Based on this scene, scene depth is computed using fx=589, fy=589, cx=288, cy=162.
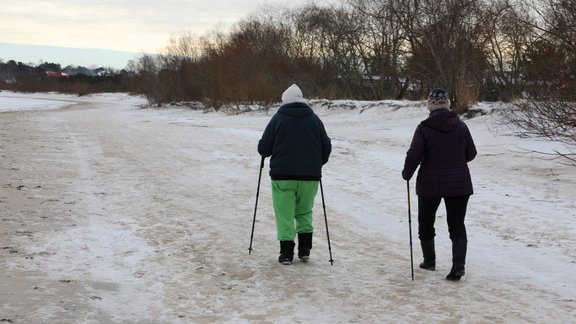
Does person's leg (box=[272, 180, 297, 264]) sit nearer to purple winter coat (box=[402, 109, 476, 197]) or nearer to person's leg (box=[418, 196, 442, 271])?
purple winter coat (box=[402, 109, 476, 197])

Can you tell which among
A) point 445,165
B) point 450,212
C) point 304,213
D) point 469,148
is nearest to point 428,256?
point 450,212

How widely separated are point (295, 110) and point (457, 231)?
204cm

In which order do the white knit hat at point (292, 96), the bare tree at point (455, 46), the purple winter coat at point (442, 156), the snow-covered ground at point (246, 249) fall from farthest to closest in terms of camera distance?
the bare tree at point (455, 46)
the white knit hat at point (292, 96)
the purple winter coat at point (442, 156)
the snow-covered ground at point (246, 249)

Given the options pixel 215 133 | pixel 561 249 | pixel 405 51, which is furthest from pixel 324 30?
pixel 561 249

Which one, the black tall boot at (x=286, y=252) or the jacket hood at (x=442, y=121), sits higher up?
the jacket hood at (x=442, y=121)

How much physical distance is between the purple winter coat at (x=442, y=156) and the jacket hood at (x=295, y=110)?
1.19 metres

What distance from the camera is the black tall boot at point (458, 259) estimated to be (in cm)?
574

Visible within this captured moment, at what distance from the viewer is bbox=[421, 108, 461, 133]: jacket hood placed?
18.6 feet

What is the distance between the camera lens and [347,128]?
26.4m

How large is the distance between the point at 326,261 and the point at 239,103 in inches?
1375

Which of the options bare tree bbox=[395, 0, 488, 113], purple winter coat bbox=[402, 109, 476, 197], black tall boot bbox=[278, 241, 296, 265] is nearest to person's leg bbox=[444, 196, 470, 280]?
purple winter coat bbox=[402, 109, 476, 197]

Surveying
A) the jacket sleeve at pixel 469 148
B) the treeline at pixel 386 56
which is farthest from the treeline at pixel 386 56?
the jacket sleeve at pixel 469 148

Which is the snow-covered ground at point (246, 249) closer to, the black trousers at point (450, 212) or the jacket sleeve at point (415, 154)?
the black trousers at point (450, 212)

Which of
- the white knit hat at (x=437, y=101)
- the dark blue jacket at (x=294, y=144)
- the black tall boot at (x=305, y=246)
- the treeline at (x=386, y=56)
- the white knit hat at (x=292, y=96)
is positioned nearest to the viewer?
the white knit hat at (x=437, y=101)
